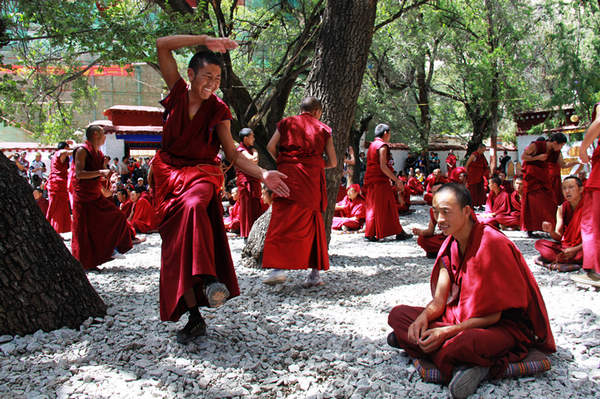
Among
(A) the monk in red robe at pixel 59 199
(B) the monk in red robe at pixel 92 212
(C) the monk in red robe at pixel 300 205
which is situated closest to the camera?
(C) the monk in red robe at pixel 300 205

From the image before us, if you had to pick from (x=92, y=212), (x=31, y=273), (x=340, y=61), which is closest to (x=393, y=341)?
(x=31, y=273)

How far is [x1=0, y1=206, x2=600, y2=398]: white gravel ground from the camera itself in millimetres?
2447

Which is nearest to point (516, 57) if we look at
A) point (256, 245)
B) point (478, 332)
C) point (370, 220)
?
point (370, 220)

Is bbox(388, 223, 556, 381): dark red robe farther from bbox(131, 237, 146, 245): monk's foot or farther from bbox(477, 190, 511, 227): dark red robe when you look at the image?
bbox(131, 237, 146, 245): monk's foot

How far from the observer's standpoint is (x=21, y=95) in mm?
7031

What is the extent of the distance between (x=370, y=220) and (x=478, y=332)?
5.07 m

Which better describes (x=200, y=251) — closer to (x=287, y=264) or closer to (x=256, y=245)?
(x=287, y=264)

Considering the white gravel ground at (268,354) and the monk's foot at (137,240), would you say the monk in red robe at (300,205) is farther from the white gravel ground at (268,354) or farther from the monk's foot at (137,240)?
the monk's foot at (137,240)

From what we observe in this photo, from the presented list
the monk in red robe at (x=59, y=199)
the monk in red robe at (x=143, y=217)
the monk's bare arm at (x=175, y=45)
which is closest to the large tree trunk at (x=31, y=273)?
the monk's bare arm at (x=175, y=45)

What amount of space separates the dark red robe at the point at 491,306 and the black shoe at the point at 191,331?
4.16ft

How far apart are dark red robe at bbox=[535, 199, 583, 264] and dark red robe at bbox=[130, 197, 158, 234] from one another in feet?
20.9

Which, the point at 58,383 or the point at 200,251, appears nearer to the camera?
the point at 58,383

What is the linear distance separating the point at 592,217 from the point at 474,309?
7.18 ft

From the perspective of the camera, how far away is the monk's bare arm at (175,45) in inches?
110
